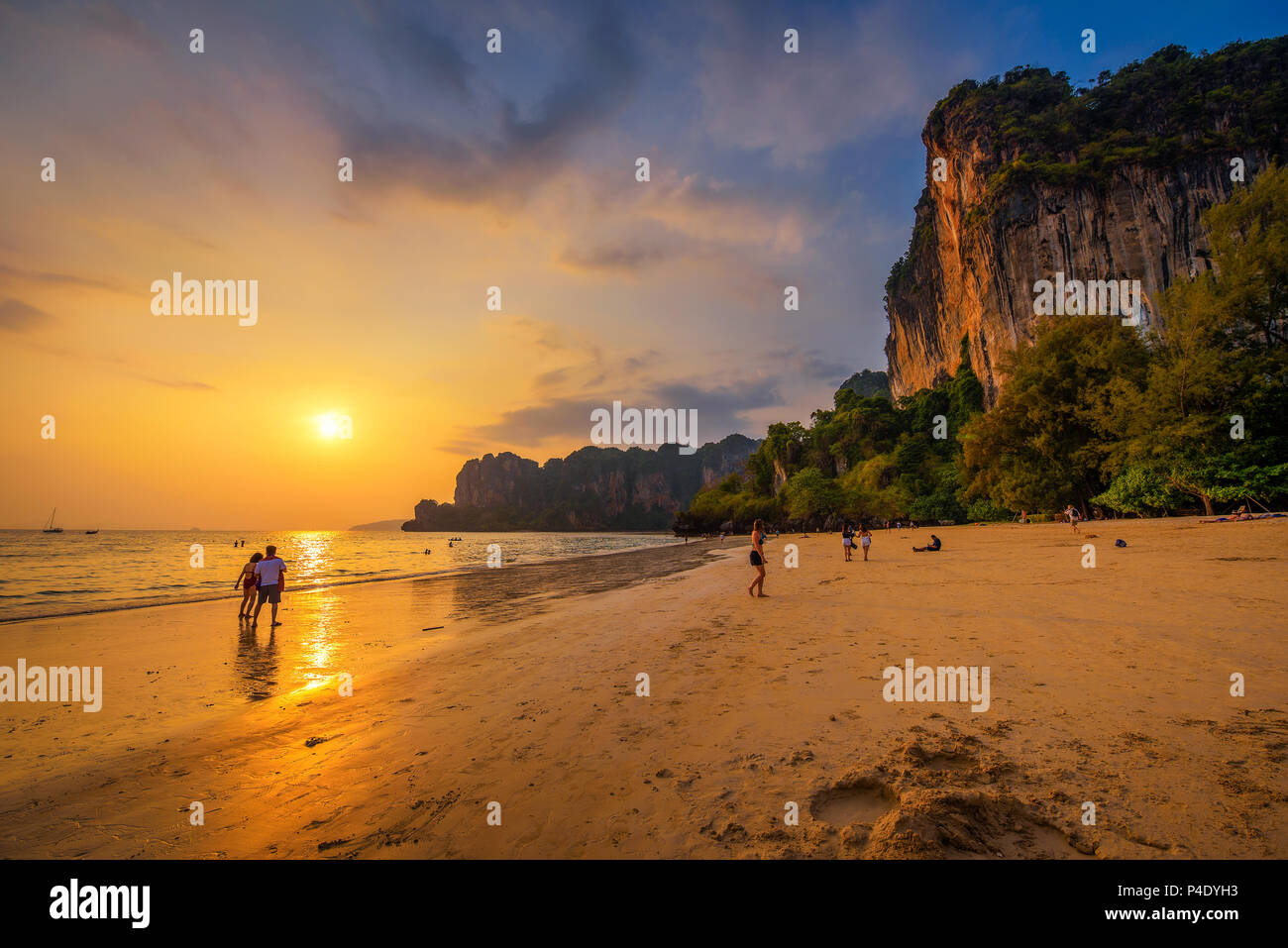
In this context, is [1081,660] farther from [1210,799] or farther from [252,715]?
[252,715]

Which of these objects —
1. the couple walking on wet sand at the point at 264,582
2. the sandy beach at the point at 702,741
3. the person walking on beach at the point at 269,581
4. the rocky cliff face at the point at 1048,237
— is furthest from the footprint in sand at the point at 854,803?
the rocky cliff face at the point at 1048,237

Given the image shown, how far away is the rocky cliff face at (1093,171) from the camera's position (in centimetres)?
5262

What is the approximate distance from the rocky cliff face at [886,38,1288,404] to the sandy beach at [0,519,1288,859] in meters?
58.8

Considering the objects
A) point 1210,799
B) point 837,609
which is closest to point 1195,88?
point 837,609

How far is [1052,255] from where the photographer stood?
5781 cm

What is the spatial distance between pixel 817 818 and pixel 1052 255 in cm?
7910

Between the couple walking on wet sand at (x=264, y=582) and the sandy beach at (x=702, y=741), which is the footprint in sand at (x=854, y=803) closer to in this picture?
the sandy beach at (x=702, y=741)

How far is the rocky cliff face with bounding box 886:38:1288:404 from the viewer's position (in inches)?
2072

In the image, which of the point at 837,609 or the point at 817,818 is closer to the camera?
the point at 817,818

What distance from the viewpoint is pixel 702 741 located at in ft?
15.0

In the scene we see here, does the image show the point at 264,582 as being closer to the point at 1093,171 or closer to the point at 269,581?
the point at 269,581

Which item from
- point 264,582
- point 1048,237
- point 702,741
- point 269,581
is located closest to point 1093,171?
point 1048,237

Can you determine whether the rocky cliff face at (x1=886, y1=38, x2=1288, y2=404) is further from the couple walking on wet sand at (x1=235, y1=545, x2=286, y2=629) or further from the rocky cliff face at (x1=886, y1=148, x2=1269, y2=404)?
the couple walking on wet sand at (x1=235, y1=545, x2=286, y2=629)
